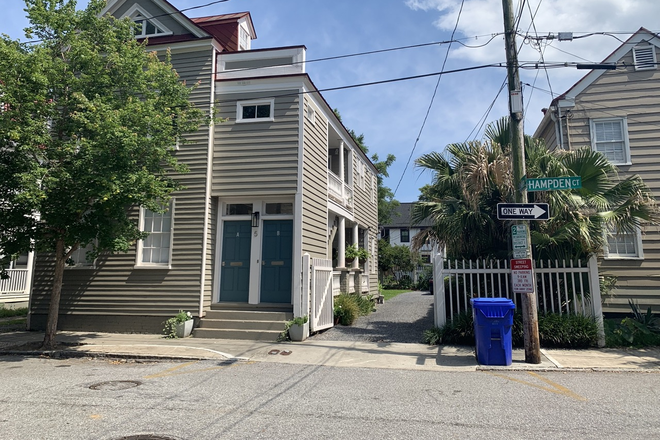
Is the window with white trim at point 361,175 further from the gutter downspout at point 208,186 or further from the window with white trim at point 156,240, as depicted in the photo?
the window with white trim at point 156,240

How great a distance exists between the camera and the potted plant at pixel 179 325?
10727 mm

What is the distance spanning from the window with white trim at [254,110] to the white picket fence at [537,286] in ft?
19.5

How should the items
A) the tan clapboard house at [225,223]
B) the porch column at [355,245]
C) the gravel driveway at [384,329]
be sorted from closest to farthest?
the gravel driveway at [384,329] → the tan clapboard house at [225,223] → the porch column at [355,245]

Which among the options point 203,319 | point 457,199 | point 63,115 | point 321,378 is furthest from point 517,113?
point 63,115

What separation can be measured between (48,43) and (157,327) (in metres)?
6.86

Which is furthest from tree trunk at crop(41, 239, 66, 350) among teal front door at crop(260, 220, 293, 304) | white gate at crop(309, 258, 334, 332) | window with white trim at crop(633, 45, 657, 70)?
window with white trim at crop(633, 45, 657, 70)

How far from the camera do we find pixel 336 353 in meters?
9.15

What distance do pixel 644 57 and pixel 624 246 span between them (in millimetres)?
5559

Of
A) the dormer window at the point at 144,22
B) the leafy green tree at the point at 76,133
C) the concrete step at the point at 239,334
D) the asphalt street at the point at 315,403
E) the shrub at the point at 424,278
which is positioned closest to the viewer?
the asphalt street at the point at 315,403

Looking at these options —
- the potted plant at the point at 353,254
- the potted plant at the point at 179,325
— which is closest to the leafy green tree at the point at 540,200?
the potted plant at the point at 353,254

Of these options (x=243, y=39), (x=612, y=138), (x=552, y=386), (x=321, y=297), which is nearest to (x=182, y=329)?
(x=321, y=297)

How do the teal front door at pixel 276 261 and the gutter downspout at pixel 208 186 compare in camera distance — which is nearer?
the gutter downspout at pixel 208 186

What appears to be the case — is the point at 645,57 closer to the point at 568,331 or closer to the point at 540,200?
the point at 540,200

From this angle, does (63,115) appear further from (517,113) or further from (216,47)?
(517,113)
